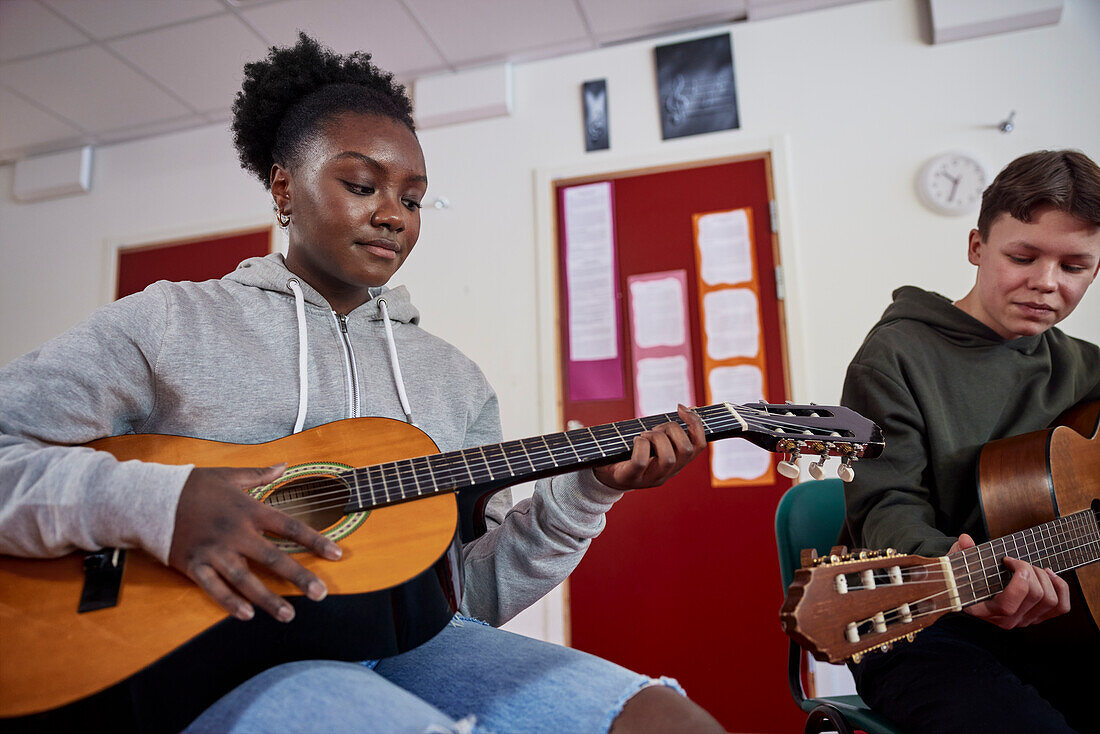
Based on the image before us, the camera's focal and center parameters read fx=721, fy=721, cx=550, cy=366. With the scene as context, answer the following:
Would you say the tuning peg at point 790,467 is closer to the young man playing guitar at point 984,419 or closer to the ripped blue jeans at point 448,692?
the young man playing guitar at point 984,419

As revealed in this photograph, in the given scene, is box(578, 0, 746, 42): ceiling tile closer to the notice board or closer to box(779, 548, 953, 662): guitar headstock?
the notice board

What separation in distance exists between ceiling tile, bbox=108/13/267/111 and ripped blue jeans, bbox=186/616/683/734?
139 inches

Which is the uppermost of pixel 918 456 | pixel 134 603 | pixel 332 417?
pixel 332 417

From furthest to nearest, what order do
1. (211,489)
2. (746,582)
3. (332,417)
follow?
1. (746,582)
2. (332,417)
3. (211,489)

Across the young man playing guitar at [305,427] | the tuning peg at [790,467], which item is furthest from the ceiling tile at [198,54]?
the tuning peg at [790,467]

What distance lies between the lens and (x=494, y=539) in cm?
146

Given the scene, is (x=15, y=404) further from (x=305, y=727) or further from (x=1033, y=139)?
(x=1033, y=139)

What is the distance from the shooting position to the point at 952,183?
3.27 m

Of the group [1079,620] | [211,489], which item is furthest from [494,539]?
[1079,620]

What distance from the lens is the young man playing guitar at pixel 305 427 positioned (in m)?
0.93

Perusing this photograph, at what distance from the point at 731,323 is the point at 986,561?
2.18 metres

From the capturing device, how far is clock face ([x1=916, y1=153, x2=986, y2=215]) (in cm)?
322

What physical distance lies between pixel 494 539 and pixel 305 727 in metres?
0.64

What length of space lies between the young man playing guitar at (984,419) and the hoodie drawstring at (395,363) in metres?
1.03
